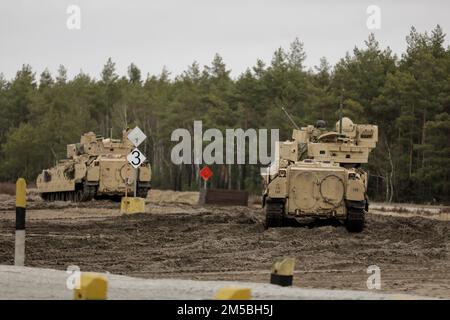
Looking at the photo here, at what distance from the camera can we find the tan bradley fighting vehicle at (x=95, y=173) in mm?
38781

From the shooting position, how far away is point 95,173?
38.7 meters

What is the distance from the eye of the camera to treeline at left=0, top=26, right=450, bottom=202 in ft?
195

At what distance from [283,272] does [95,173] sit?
29.3 m

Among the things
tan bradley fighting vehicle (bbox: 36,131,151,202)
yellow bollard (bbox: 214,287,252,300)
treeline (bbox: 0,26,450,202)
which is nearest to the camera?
yellow bollard (bbox: 214,287,252,300)

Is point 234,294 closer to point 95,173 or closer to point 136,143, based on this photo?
point 136,143

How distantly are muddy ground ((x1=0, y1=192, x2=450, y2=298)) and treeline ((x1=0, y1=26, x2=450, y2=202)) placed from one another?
31.2 metres

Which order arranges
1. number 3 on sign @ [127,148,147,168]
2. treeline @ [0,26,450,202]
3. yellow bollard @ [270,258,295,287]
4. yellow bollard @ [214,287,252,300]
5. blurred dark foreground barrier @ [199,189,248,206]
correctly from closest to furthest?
Answer: yellow bollard @ [214,287,252,300] → yellow bollard @ [270,258,295,287] → number 3 on sign @ [127,148,147,168] → blurred dark foreground barrier @ [199,189,248,206] → treeline @ [0,26,450,202]

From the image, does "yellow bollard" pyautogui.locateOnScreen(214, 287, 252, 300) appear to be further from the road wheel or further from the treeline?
the treeline

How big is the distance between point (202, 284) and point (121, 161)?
29235 millimetres

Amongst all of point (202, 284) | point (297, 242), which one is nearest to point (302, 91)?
point (297, 242)

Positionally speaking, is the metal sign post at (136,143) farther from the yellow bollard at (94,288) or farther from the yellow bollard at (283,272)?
the yellow bollard at (94,288)

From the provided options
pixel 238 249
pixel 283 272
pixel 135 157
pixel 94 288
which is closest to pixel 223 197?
pixel 135 157

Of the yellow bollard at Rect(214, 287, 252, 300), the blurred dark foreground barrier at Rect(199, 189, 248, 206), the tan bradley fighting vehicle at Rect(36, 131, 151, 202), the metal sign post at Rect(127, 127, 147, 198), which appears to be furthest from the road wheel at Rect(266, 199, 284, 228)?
the blurred dark foreground barrier at Rect(199, 189, 248, 206)
